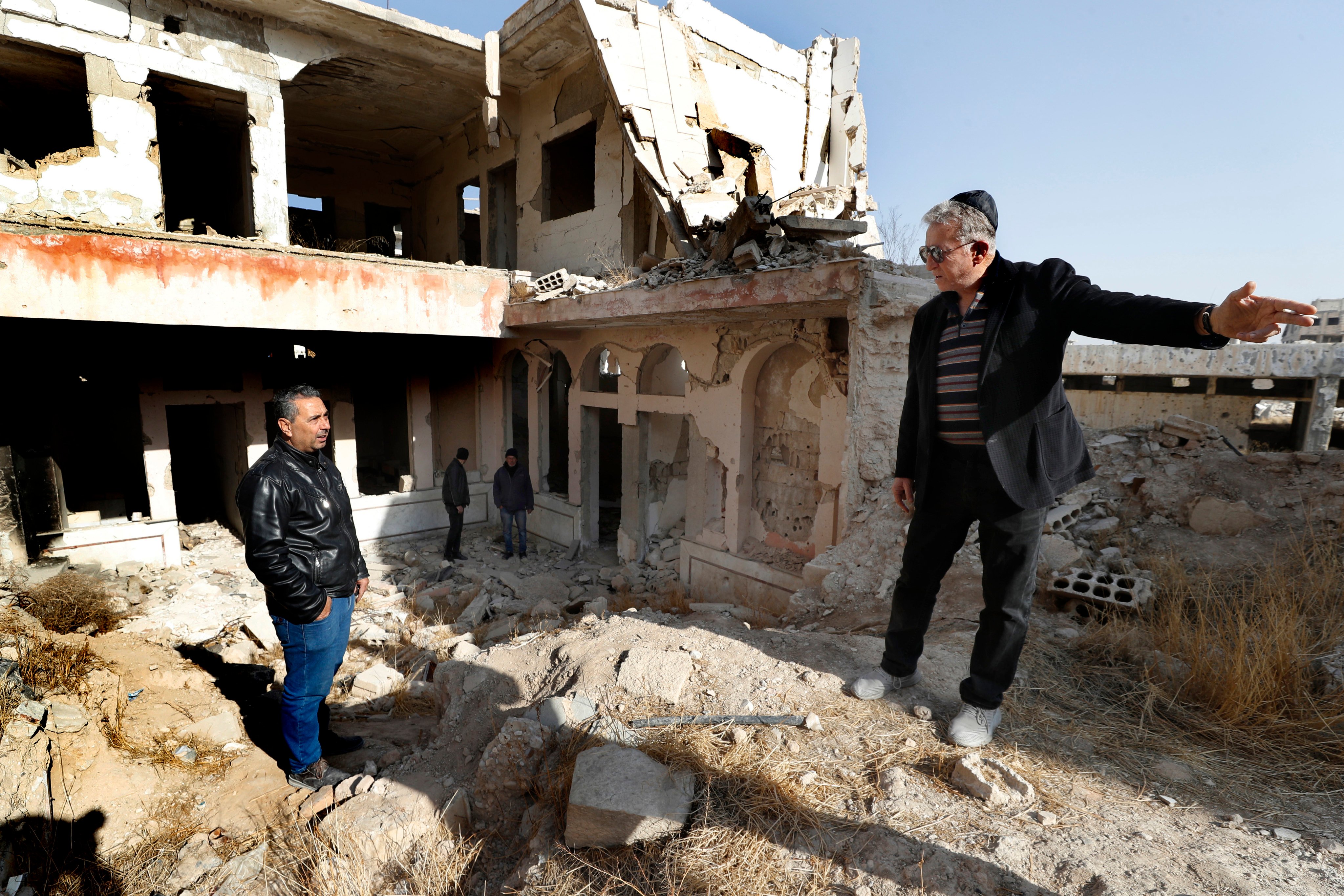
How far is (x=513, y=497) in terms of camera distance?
9828 mm

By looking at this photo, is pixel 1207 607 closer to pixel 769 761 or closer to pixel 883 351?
pixel 883 351

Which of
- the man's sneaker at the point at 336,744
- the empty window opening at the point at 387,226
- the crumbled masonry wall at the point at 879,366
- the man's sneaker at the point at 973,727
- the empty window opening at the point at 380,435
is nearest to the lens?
the man's sneaker at the point at 973,727

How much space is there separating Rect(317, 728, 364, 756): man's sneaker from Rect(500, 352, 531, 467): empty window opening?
7659 mm

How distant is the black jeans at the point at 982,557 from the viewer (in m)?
2.54

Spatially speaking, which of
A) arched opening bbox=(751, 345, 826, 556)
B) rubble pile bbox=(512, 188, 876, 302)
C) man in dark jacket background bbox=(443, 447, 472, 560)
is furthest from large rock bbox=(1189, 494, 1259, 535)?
man in dark jacket background bbox=(443, 447, 472, 560)

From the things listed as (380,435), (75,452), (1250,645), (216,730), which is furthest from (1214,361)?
(75,452)

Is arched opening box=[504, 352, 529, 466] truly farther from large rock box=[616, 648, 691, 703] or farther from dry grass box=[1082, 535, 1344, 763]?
dry grass box=[1082, 535, 1344, 763]

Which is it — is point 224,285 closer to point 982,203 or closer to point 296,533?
point 296,533

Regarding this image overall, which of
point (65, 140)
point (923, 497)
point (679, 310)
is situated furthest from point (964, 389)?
point (65, 140)

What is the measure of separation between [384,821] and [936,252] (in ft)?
11.2

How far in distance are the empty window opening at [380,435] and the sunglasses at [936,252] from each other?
40.4ft

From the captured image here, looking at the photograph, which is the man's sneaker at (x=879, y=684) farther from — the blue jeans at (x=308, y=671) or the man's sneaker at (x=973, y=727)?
the blue jeans at (x=308, y=671)

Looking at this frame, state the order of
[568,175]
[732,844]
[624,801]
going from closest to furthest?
[732,844]
[624,801]
[568,175]

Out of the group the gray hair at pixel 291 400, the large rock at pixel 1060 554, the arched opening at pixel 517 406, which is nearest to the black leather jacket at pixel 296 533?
the gray hair at pixel 291 400
